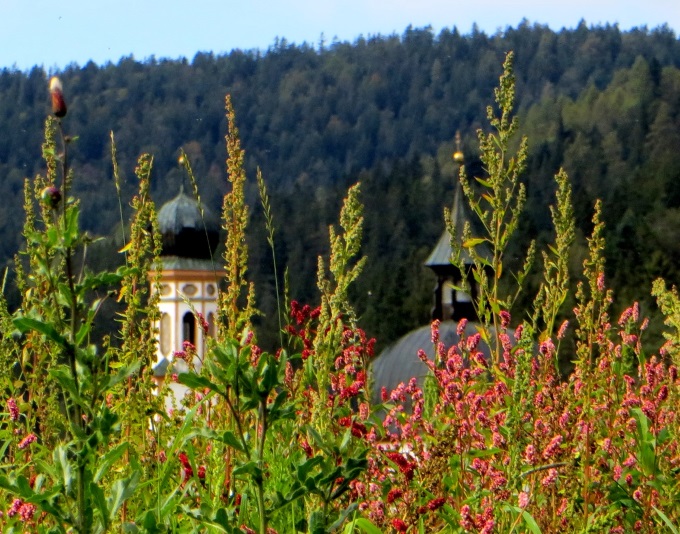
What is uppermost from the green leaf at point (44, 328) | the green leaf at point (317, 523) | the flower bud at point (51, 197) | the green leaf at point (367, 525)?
the flower bud at point (51, 197)

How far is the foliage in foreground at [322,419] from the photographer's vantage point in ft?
6.68

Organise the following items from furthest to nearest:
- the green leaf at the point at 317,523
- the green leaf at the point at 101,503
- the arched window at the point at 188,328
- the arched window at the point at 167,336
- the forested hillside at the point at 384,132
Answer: the forested hillside at the point at 384,132 → the arched window at the point at 167,336 → the arched window at the point at 188,328 → the green leaf at the point at 317,523 → the green leaf at the point at 101,503

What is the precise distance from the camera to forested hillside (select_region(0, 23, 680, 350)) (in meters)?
71.2

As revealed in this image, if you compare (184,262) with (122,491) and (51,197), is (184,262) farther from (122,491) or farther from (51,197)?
(51,197)

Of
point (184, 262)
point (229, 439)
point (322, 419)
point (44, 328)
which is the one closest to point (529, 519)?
point (322, 419)

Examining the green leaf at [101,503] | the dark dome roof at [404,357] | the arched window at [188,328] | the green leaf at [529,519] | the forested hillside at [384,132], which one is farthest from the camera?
the forested hillside at [384,132]

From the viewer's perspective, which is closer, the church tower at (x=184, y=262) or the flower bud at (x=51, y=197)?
the flower bud at (x=51, y=197)

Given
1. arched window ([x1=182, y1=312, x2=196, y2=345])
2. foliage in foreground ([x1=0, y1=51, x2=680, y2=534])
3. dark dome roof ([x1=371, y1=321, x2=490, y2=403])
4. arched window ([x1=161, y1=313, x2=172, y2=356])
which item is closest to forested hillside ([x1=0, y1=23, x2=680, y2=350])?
dark dome roof ([x1=371, y1=321, x2=490, y2=403])

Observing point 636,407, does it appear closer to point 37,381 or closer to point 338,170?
point 37,381

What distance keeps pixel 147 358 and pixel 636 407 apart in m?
1.09

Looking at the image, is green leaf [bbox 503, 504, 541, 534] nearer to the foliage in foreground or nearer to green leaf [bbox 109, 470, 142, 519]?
the foliage in foreground

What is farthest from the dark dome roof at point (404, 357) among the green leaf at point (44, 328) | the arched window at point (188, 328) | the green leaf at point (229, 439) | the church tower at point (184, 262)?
the green leaf at point (44, 328)

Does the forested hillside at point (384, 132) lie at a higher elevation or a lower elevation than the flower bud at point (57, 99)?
lower

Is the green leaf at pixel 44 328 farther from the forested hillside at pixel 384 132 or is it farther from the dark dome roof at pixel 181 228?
the forested hillside at pixel 384 132
